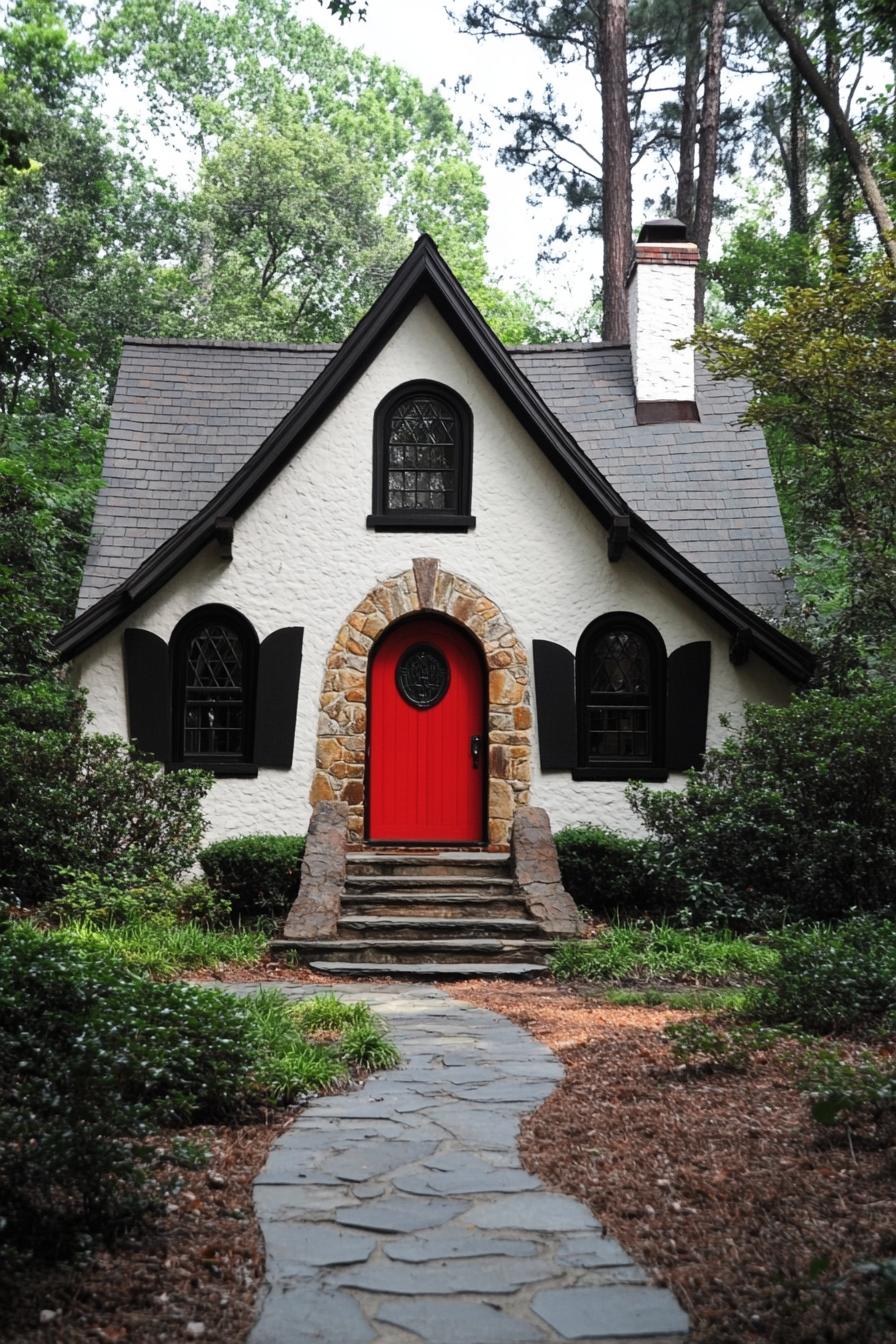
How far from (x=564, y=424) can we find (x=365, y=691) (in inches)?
164

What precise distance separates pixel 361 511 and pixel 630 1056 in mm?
Result: 7254

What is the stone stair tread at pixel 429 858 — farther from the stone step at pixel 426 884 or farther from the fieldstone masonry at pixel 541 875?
the fieldstone masonry at pixel 541 875

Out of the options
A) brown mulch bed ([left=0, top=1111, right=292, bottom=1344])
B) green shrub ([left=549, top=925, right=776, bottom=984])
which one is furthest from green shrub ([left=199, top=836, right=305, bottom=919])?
brown mulch bed ([left=0, top=1111, right=292, bottom=1344])

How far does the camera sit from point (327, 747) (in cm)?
1195

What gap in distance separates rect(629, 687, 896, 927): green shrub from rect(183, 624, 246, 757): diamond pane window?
4104mm

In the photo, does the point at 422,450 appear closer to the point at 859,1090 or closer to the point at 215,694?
the point at 215,694

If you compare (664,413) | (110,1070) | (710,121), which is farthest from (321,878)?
(710,121)

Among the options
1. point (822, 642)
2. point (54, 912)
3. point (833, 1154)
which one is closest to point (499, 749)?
point (822, 642)

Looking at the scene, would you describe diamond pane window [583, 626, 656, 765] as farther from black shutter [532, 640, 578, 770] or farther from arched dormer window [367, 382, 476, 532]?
arched dormer window [367, 382, 476, 532]

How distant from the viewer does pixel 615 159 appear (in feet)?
66.7

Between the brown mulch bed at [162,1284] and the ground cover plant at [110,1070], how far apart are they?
89 millimetres

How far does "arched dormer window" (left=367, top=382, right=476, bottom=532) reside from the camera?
12336 millimetres

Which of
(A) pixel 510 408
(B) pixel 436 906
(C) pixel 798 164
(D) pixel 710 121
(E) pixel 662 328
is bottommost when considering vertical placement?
(B) pixel 436 906

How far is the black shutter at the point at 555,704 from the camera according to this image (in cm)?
1196
